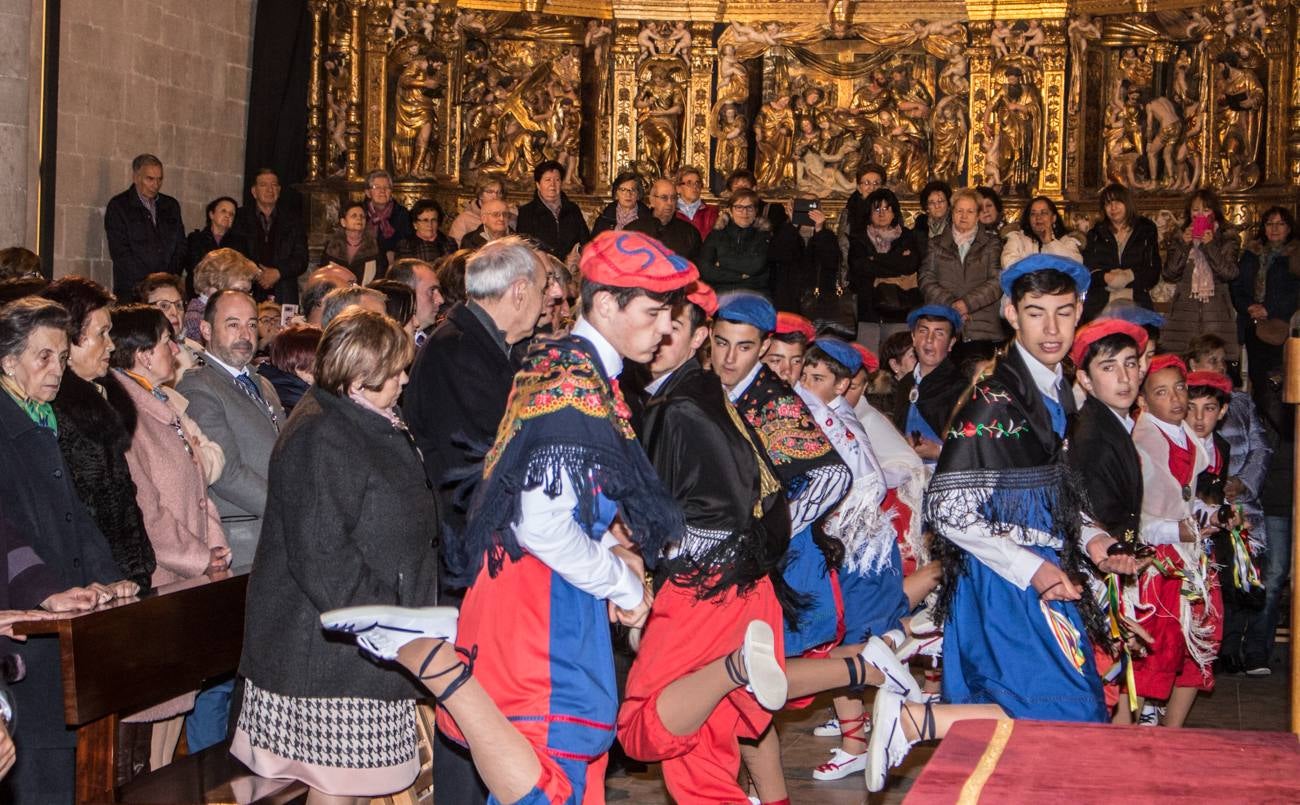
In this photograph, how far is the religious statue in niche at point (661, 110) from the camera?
1692 cm

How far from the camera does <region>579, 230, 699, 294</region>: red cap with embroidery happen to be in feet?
13.5

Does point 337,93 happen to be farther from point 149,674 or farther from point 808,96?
point 149,674

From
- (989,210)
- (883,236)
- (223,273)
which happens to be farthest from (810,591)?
(989,210)

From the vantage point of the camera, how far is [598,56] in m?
16.9

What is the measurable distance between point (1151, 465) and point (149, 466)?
442cm

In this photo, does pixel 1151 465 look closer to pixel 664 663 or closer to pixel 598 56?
pixel 664 663

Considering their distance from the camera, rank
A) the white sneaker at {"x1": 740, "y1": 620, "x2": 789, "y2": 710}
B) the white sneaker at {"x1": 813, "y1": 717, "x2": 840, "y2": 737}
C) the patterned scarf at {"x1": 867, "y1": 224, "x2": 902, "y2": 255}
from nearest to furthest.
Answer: the white sneaker at {"x1": 740, "y1": 620, "x2": 789, "y2": 710}
the white sneaker at {"x1": 813, "y1": 717, "x2": 840, "y2": 737}
the patterned scarf at {"x1": 867, "y1": 224, "x2": 902, "y2": 255}

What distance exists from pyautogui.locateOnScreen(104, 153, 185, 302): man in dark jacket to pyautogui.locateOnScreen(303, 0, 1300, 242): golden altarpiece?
2993mm

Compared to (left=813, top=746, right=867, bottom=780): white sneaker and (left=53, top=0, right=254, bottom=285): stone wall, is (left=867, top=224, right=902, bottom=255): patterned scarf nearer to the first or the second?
(left=53, top=0, right=254, bottom=285): stone wall

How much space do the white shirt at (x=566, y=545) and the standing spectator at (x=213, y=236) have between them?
9.86 metres

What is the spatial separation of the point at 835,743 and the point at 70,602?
405 cm

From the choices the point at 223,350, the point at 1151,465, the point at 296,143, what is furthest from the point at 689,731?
the point at 296,143

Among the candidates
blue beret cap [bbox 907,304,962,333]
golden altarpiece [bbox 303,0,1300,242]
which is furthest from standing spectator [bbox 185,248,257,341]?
golden altarpiece [bbox 303,0,1300,242]

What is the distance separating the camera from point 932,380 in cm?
870
